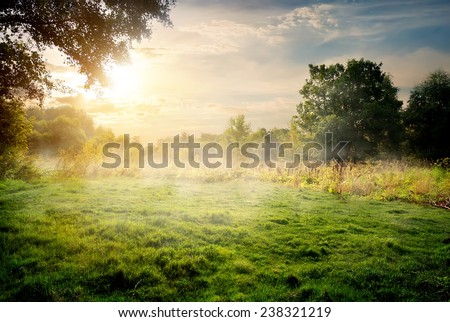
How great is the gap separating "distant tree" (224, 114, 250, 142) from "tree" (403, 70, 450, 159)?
1737 centimetres

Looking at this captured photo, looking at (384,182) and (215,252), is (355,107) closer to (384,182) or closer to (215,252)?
(384,182)

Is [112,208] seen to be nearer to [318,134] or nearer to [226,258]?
[226,258]

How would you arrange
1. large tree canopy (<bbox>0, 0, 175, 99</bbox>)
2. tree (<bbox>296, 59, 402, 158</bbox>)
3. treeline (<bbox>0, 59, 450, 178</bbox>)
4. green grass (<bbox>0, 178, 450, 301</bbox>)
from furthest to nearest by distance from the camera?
1. tree (<bbox>296, 59, 402, 158</bbox>)
2. treeline (<bbox>0, 59, 450, 178</bbox>)
3. large tree canopy (<bbox>0, 0, 175, 99</bbox>)
4. green grass (<bbox>0, 178, 450, 301</bbox>)

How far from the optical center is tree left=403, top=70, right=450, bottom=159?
651 inches

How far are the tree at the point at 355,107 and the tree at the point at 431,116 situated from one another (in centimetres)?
372

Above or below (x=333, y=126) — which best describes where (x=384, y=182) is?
below

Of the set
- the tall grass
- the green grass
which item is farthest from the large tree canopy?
the tall grass

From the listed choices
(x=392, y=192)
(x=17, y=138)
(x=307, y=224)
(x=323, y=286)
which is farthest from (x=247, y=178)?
(x=323, y=286)

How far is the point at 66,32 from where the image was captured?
9125mm

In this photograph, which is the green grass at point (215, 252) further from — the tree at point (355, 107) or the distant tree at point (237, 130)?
the distant tree at point (237, 130)

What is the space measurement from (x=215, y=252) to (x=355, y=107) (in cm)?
2724

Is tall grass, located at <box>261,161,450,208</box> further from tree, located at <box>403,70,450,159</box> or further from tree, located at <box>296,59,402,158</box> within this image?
tree, located at <box>296,59,402,158</box>

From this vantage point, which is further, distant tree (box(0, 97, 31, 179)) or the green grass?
distant tree (box(0, 97, 31, 179))

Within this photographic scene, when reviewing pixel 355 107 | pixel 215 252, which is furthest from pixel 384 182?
pixel 355 107
